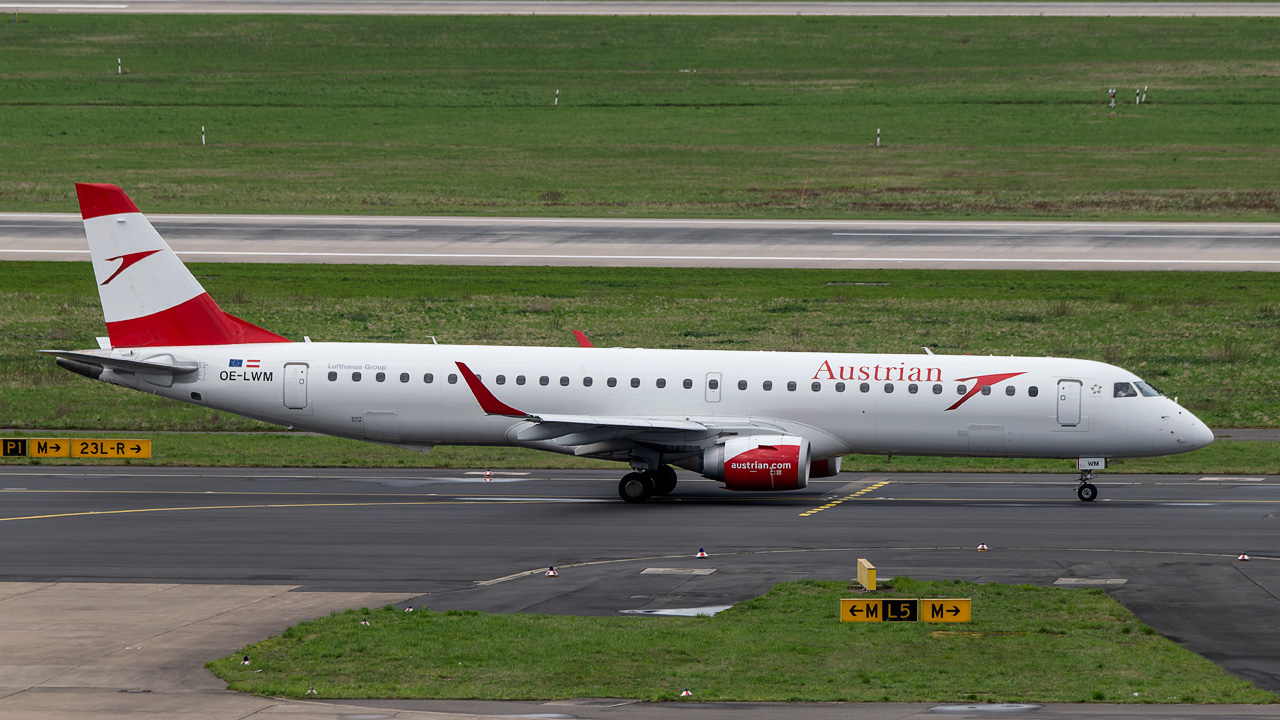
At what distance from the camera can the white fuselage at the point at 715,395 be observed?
35719 millimetres

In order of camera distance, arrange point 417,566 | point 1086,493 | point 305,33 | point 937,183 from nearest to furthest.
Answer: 1. point 417,566
2. point 1086,493
3. point 937,183
4. point 305,33

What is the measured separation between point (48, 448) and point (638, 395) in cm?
1787

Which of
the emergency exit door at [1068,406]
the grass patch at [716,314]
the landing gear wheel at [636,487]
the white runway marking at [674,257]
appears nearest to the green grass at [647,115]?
the white runway marking at [674,257]

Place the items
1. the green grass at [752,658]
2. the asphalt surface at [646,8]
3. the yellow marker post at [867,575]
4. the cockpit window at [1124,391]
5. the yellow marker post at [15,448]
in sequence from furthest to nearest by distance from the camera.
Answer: the asphalt surface at [646,8]
the yellow marker post at [15,448]
the cockpit window at [1124,391]
the yellow marker post at [867,575]
the green grass at [752,658]

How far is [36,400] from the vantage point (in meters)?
50.0

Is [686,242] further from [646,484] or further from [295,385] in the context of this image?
[646,484]

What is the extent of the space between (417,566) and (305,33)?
101 m

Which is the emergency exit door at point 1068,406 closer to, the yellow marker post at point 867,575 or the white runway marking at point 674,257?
the yellow marker post at point 867,575

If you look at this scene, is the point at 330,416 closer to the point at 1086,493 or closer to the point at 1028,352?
the point at 1086,493

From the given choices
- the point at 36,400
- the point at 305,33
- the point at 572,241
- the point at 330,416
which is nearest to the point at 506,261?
the point at 572,241

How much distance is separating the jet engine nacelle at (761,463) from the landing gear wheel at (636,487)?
172 cm

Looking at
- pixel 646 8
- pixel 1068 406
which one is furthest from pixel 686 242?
pixel 646 8

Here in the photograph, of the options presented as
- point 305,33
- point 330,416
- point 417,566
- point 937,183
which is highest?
point 305,33

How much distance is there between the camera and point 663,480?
3634 centimetres
